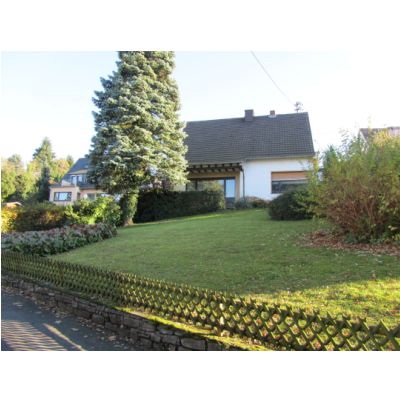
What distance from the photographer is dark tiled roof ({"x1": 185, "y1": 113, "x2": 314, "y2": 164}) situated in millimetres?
22078

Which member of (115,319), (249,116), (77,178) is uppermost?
(249,116)

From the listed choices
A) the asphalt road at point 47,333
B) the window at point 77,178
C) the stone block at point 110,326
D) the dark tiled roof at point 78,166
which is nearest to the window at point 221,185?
the asphalt road at point 47,333

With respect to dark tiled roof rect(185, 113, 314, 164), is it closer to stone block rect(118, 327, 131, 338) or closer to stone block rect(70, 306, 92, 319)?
stone block rect(70, 306, 92, 319)

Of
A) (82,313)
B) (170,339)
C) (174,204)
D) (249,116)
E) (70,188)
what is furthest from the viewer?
(70,188)

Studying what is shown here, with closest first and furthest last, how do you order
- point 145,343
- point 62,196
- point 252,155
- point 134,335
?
point 145,343 < point 134,335 < point 252,155 < point 62,196

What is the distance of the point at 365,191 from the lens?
286 inches

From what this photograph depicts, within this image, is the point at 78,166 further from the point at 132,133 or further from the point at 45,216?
the point at 45,216

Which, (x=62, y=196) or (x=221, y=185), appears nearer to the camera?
(x=221, y=185)

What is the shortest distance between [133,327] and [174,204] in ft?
53.0

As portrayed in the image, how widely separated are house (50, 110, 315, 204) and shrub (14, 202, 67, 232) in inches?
355

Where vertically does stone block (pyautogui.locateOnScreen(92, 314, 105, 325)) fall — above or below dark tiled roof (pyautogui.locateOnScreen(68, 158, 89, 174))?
below

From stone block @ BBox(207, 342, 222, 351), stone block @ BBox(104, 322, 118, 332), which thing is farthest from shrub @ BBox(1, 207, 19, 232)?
stone block @ BBox(207, 342, 222, 351)

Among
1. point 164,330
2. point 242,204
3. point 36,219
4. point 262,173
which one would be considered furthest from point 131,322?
point 262,173
